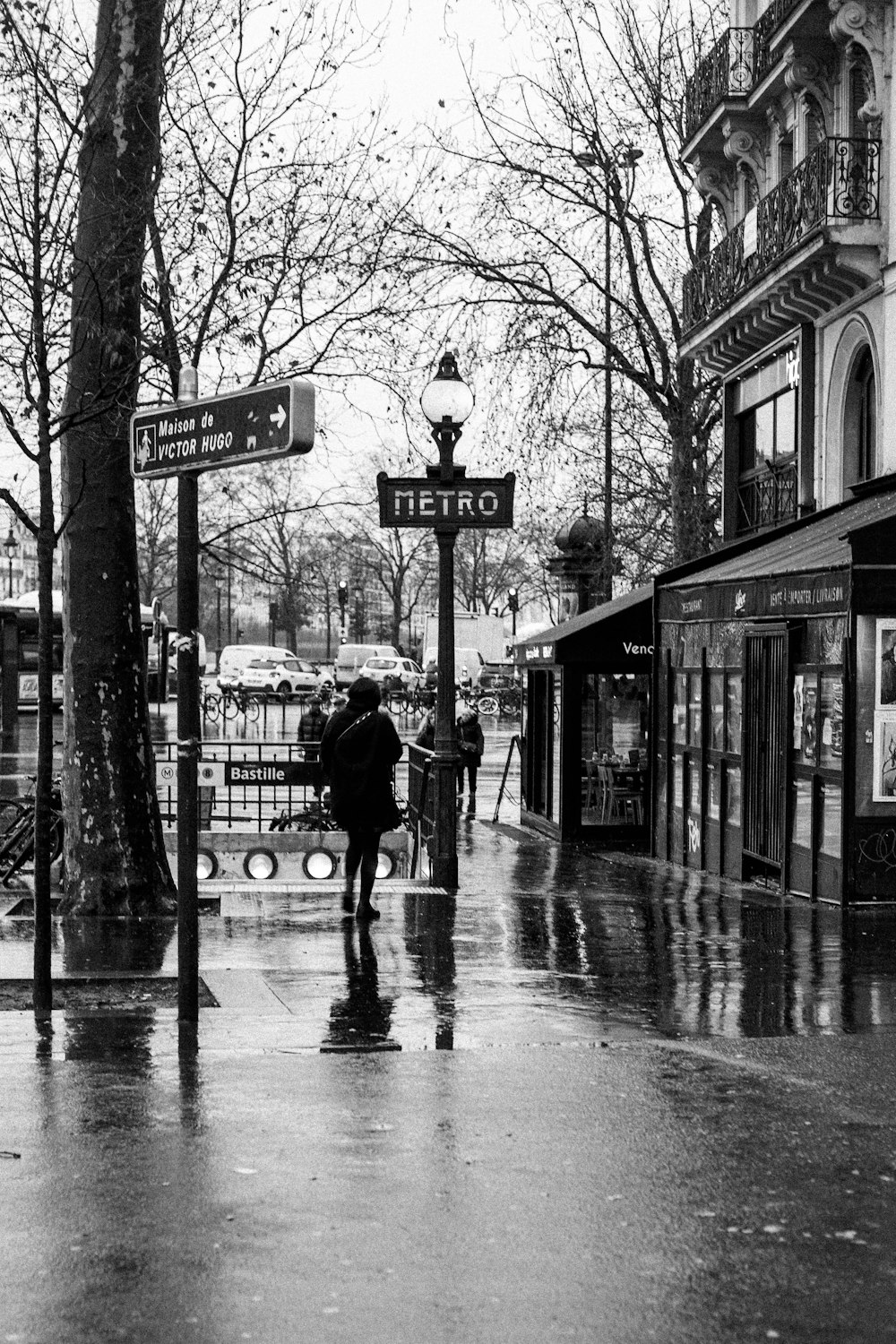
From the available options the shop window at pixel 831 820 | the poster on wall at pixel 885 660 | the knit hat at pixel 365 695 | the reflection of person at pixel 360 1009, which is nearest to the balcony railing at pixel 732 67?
the poster on wall at pixel 885 660

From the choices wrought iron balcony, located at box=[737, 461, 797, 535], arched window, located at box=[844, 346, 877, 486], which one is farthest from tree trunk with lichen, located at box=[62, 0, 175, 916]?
wrought iron balcony, located at box=[737, 461, 797, 535]

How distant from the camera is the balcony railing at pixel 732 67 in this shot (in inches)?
810

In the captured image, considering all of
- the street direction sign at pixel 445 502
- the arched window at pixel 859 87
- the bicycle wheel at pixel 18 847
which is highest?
the arched window at pixel 859 87

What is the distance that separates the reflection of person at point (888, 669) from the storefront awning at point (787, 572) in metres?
0.42

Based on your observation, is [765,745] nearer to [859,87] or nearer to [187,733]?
[859,87]

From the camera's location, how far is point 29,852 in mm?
14617

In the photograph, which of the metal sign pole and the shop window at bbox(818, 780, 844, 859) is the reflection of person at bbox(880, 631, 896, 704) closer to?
the shop window at bbox(818, 780, 844, 859)

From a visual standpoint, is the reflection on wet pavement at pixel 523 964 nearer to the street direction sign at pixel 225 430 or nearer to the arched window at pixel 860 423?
the street direction sign at pixel 225 430

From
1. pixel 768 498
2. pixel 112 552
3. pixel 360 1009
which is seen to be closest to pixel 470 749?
pixel 768 498

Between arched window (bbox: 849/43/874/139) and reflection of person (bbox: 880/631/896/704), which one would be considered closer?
reflection of person (bbox: 880/631/896/704)

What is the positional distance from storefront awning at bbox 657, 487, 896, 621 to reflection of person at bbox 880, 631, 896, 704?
0.42m

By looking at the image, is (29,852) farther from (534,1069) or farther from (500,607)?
(500,607)

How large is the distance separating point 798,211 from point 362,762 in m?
9.63

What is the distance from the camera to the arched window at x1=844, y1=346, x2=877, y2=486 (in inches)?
723
